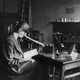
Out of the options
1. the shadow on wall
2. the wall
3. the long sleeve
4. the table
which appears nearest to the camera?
the table

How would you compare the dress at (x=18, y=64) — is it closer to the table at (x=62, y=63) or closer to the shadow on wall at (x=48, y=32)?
the table at (x=62, y=63)

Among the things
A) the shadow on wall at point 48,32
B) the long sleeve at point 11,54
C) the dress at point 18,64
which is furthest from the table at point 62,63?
the shadow on wall at point 48,32

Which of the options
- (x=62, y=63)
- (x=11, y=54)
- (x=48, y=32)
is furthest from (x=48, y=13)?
(x=62, y=63)

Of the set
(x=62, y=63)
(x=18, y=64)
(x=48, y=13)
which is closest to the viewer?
(x=62, y=63)

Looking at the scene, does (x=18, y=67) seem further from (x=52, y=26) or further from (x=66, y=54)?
(x=52, y=26)

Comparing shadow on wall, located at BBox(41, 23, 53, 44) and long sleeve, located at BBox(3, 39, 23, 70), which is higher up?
long sleeve, located at BBox(3, 39, 23, 70)

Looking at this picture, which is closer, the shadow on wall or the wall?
the wall

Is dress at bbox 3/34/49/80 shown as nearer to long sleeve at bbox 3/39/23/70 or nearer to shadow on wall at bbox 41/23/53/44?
long sleeve at bbox 3/39/23/70

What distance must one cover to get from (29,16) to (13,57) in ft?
17.1

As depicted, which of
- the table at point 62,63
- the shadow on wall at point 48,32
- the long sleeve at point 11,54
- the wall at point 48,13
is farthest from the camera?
the shadow on wall at point 48,32

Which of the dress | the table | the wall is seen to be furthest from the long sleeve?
the wall

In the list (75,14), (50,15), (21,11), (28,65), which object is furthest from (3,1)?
(28,65)

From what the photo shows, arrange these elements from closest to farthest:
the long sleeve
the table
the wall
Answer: the table
the long sleeve
the wall

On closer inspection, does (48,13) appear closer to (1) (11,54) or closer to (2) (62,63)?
(1) (11,54)
